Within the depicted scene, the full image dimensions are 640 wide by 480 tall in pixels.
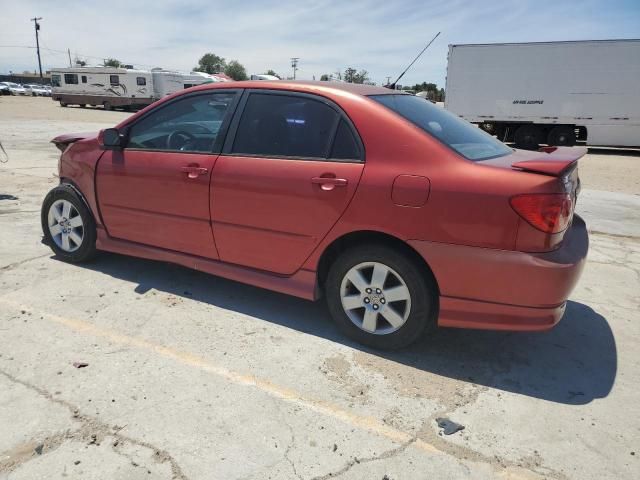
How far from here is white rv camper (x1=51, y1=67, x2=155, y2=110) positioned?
124 feet

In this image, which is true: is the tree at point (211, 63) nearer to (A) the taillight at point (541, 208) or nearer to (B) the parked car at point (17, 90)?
(B) the parked car at point (17, 90)

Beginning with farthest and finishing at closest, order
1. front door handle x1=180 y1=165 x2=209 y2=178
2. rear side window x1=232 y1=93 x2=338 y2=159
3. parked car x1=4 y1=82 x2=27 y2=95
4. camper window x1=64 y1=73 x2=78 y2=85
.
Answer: parked car x1=4 y1=82 x2=27 y2=95 → camper window x1=64 y1=73 x2=78 y2=85 → front door handle x1=180 y1=165 x2=209 y2=178 → rear side window x1=232 y1=93 x2=338 y2=159

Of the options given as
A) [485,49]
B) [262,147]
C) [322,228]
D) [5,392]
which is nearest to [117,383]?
[5,392]

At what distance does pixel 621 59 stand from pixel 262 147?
19.2 metres

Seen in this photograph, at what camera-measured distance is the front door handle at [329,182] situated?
2.99 m

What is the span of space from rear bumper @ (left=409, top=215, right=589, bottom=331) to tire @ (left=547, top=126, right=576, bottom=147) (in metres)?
18.9

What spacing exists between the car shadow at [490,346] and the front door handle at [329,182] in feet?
3.41

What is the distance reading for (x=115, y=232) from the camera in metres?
4.12

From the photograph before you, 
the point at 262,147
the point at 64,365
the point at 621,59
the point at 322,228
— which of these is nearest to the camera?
the point at 64,365

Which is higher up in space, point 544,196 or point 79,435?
point 544,196

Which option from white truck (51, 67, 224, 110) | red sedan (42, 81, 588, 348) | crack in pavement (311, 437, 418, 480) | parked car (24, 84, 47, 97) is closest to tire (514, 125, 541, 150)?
red sedan (42, 81, 588, 348)

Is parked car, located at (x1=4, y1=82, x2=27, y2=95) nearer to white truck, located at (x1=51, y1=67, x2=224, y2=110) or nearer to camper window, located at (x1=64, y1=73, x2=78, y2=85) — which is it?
white truck, located at (x1=51, y1=67, x2=224, y2=110)

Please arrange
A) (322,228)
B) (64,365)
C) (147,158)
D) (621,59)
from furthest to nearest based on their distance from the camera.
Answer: (621,59)
(147,158)
(322,228)
(64,365)

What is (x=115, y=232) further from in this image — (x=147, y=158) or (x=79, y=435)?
(x=79, y=435)
